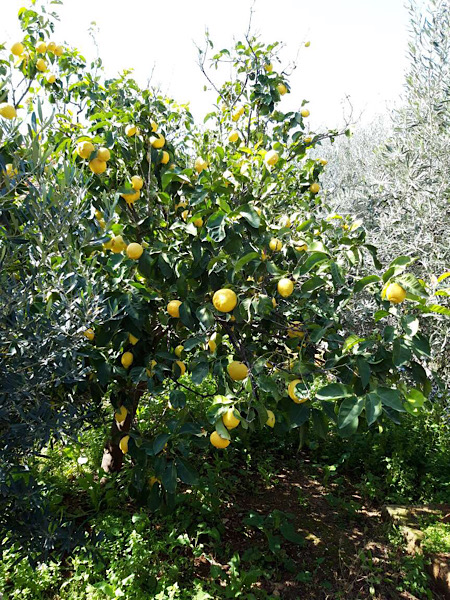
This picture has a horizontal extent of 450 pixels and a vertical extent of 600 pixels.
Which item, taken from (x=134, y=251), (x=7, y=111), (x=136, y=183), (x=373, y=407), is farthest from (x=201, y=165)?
(x=373, y=407)

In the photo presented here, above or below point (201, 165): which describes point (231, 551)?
below

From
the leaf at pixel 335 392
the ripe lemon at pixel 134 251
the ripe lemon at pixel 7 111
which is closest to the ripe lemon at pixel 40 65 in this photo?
the ripe lemon at pixel 7 111

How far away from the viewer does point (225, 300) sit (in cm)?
159

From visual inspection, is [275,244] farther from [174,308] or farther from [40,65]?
[40,65]

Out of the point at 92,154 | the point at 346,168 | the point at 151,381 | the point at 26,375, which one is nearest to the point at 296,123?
the point at 92,154

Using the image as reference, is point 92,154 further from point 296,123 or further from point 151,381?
point 296,123

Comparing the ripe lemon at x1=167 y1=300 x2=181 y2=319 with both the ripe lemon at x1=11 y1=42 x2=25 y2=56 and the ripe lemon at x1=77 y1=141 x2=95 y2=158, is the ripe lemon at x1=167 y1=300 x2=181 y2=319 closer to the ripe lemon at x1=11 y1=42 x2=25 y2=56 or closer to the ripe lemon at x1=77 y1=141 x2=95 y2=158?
the ripe lemon at x1=77 y1=141 x2=95 y2=158

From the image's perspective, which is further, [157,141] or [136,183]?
[157,141]

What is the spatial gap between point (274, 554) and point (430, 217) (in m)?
2.43

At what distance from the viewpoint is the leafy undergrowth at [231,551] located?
2.14 m

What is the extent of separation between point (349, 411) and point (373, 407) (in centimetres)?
7

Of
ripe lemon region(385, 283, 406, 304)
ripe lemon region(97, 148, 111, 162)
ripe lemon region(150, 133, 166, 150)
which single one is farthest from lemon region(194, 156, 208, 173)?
ripe lemon region(385, 283, 406, 304)

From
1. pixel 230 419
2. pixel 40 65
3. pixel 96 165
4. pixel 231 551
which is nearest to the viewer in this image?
pixel 230 419

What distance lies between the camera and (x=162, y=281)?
1909mm
